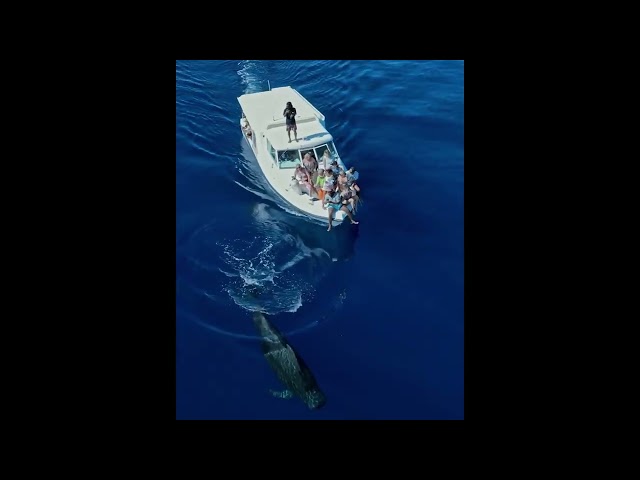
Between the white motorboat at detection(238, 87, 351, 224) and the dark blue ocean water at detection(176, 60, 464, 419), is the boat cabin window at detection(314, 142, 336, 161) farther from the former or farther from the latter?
the dark blue ocean water at detection(176, 60, 464, 419)

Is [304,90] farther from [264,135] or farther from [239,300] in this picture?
[239,300]

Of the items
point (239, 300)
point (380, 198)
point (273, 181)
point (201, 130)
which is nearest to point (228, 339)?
point (239, 300)

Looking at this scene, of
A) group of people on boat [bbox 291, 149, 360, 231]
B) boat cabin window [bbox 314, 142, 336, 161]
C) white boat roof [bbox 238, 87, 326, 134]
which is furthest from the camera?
white boat roof [bbox 238, 87, 326, 134]

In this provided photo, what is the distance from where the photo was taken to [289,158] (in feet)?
74.8

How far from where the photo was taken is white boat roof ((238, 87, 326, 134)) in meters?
23.7

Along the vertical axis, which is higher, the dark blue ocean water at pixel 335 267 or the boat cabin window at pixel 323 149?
the boat cabin window at pixel 323 149

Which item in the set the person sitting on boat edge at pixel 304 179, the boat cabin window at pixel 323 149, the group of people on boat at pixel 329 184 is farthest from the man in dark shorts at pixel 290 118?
the person sitting on boat edge at pixel 304 179

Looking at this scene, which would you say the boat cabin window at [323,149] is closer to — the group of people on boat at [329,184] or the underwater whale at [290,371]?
the group of people on boat at [329,184]

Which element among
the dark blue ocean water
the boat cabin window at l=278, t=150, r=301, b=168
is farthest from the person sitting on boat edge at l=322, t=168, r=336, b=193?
the boat cabin window at l=278, t=150, r=301, b=168

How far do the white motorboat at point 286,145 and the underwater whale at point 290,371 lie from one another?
5546 millimetres

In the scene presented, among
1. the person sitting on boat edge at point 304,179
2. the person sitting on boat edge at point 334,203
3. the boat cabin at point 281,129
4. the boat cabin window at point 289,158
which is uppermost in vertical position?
the boat cabin at point 281,129

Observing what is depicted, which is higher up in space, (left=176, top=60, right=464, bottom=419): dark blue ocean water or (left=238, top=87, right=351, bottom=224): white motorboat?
(left=238, top=87, right=351, bottom=224): white motorboat

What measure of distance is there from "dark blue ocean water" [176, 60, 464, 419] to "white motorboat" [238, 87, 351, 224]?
743 mm

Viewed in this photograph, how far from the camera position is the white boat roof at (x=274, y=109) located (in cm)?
2370
